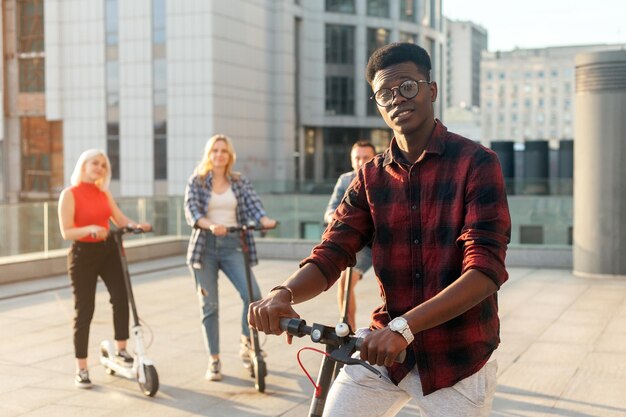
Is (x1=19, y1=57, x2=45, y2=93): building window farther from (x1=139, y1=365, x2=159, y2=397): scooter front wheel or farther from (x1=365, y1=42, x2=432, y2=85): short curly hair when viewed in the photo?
(x1=365, y1=42, x2=432, y2=85): short curly hair

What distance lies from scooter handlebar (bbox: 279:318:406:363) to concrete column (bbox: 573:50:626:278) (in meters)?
12.1

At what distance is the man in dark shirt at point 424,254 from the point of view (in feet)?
9.25

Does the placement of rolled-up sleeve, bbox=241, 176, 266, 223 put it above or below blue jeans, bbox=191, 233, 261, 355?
above

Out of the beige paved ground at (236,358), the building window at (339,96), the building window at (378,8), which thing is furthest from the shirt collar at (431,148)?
the building window at (378,8)

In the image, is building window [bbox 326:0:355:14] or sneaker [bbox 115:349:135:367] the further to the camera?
building window [bbox 326:0:355:14]

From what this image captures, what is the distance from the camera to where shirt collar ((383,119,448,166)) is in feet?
9.66

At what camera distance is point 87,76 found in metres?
49.6

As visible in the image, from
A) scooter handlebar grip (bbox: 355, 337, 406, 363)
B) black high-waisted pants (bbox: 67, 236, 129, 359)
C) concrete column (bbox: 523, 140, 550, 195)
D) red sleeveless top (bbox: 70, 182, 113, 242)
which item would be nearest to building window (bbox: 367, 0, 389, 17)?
concrete column (bbox: 523, 140, 550, 195)

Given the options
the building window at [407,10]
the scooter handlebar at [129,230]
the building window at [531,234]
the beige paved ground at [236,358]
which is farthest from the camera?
the building window at [407,10]

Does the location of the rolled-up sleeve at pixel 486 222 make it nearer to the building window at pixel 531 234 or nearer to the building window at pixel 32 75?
the building window at pixel 531 234

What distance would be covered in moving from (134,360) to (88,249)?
101 cm

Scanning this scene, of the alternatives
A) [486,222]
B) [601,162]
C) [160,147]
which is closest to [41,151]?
[160,147]

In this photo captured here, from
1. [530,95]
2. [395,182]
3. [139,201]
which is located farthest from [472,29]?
[395,182]

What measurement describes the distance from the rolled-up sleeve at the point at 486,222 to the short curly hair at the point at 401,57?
1.17 ft
